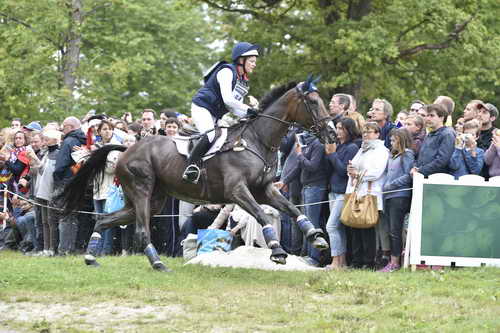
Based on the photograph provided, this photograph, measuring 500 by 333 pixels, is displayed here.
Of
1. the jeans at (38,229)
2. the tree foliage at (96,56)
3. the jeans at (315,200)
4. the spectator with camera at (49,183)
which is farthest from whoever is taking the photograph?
the tree foliage at (96,56)

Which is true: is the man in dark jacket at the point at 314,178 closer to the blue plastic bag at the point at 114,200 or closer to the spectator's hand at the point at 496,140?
the spectator's hand at the point at 496,140

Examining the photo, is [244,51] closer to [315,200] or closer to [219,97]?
[219,97]

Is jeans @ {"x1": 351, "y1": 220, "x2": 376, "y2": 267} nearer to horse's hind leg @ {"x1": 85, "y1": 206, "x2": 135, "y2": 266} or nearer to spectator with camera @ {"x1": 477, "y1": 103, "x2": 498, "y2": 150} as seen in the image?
spectator with camera @ {"x1": 477, "y1": 103, "x2": 498, "y2": 150}

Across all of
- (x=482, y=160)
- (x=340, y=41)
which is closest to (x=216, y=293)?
(x=482, y=160)

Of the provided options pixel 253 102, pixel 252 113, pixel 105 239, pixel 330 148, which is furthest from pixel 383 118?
pixel 105 239

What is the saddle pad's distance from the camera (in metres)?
12.5

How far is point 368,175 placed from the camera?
13375 millimetres

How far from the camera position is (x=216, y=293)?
1087 cm

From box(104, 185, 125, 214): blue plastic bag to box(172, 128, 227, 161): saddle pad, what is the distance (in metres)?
3.32

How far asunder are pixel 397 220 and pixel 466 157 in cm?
130

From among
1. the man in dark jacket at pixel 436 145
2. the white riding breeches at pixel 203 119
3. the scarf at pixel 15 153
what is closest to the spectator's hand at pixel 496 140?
the man in dark jacket at pixel 436 145

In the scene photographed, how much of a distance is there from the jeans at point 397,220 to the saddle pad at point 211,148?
8.46 ft

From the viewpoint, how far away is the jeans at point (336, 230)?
45.2 feet

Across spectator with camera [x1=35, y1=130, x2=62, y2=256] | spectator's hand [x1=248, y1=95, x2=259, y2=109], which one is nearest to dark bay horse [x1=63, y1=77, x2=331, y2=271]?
spectator's hand [x1=248, y1=95, x2=259, y2=109]
